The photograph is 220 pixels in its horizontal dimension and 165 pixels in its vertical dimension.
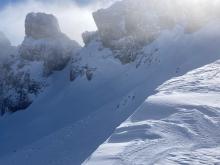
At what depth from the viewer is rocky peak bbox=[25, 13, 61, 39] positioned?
6569 centimetres

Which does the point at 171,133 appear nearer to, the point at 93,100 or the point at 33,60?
the point at 93,100

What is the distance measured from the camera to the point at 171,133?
15602 mm

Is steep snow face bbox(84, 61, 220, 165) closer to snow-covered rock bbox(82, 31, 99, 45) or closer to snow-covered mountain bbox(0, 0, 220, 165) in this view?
snow-covered mountain bbox(0, 0, 220, 165)

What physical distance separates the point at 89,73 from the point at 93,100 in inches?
240

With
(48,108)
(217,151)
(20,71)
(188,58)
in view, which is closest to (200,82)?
(217,151)

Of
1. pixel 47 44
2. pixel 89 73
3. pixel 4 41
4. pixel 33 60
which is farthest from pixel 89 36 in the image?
pixel 4 41

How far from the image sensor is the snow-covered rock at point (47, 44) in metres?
61.2

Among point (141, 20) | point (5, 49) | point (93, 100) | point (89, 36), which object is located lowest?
point (93, 100)

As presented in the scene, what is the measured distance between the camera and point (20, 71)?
207ft

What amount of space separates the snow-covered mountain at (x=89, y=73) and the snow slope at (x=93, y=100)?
0.09m

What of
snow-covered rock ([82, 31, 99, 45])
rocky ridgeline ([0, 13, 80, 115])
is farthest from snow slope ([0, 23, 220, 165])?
rocky ridgeline ([0, 13, 80, 115])

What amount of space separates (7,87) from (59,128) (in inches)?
795

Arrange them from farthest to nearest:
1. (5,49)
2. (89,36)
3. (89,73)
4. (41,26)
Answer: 1. (5,49)
2. (41,26)
3. (89,36)
4. (89,73)

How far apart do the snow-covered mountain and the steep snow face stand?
14.8 m
